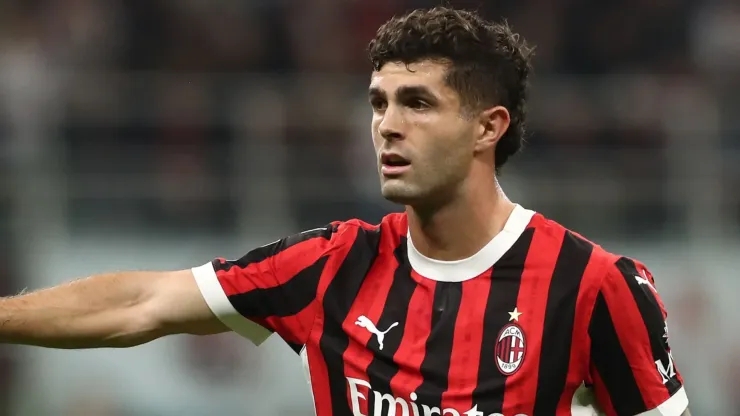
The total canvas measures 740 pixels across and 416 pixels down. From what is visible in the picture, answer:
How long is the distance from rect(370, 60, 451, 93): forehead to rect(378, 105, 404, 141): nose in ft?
0.23

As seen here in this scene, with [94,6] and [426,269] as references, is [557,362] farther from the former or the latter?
[94,6]

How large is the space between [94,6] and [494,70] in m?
5.20

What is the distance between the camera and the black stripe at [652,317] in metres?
2.79

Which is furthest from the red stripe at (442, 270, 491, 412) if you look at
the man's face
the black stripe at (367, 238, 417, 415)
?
the man's face

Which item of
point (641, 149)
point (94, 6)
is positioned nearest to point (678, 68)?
point (641, 149)

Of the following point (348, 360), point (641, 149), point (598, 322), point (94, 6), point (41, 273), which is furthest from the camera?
point (94, 6)

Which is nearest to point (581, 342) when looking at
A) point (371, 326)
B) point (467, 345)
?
point (467, 345)

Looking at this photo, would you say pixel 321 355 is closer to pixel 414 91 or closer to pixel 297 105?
pixel 414 91

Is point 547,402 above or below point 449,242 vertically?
below

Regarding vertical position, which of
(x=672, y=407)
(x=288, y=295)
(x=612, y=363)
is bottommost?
(x=672, y=407)

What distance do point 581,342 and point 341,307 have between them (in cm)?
64

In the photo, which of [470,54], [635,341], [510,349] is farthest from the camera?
[470,54]

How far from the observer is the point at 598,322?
2.80m

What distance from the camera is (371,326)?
9.93 feet
